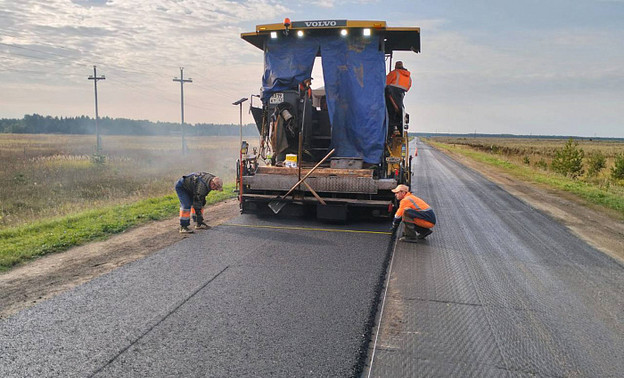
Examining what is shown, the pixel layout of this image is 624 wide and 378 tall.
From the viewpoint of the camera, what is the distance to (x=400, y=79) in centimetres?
925

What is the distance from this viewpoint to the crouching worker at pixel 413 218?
23.0 feet

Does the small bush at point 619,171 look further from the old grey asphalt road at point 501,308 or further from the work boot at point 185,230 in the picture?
the work boot at point 185,230

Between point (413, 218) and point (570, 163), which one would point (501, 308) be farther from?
point (570, 163)

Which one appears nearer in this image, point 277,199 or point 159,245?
point 159,245

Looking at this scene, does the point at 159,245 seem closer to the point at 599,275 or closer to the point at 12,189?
the point at 599,275

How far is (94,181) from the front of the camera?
19.6m

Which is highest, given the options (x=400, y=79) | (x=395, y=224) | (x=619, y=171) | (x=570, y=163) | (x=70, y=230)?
(x=400, y=79)

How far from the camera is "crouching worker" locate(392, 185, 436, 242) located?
7.02 m

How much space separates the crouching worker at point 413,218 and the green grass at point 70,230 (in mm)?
4988

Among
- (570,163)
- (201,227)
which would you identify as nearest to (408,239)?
(201,227)

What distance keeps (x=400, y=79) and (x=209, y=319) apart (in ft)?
22.8

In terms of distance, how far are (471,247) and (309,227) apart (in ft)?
9.31

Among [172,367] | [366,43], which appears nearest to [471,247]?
[366,43]

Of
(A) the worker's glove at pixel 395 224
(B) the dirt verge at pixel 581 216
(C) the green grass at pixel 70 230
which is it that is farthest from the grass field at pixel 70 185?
(B) the dirt verge at pixel 581 216
